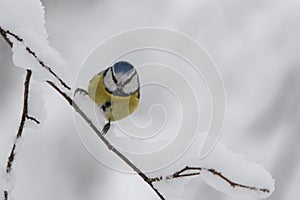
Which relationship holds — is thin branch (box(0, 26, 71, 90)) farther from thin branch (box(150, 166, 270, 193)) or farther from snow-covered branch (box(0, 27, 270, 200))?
thin branch (box(150, 166, 270, 193))

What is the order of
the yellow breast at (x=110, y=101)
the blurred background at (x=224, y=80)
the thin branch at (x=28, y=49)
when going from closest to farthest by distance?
the thin branch at (x=28, y=49), the yellow breast at (x=110, y=101), the blurred background at (x=224, y=80)

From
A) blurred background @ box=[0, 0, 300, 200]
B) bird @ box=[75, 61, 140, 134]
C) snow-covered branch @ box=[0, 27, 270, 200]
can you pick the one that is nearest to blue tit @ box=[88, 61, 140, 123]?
bird @ box=[75, 61, 140, 134]

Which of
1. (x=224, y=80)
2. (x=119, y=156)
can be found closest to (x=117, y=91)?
(x=119, y=156)

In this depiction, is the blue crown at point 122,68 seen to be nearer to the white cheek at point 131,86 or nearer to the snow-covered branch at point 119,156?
the white cheek at point 131,86

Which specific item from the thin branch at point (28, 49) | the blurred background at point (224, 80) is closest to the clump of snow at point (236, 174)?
the thin branch at point (28, 49)

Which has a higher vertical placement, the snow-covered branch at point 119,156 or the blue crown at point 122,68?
the blue crown at point 122,68

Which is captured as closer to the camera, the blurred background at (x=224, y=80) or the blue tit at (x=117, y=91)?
the blue tit at (x=117, y=91)

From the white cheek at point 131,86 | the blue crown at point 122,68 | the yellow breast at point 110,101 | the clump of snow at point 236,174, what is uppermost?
the blue crown at point 122,68

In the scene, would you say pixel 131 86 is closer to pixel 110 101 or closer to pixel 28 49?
pixel 110 101
